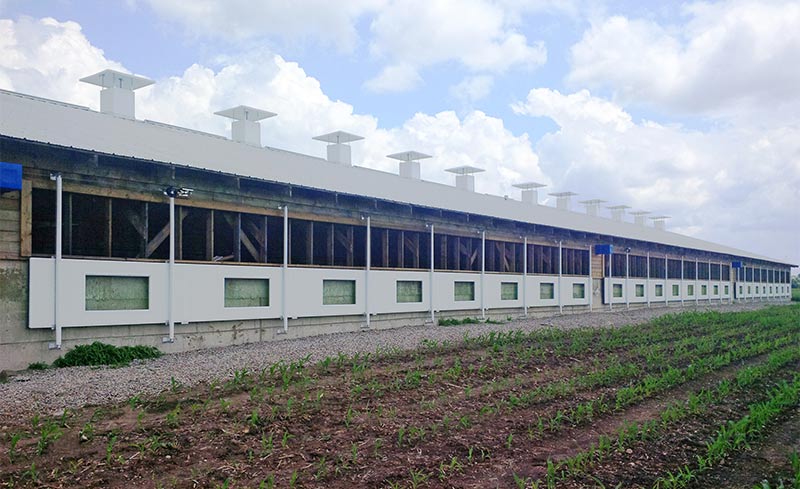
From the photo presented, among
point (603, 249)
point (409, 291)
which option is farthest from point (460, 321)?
point (603, 249)

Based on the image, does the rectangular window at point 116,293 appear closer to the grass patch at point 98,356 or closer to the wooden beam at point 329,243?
the grass patch at point 98,356

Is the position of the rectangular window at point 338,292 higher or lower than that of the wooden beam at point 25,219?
lower

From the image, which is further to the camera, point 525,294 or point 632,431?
point 525,294

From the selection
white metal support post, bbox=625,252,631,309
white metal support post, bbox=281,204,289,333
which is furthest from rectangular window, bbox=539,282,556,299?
white metal support post, bbox=281,204,289,333

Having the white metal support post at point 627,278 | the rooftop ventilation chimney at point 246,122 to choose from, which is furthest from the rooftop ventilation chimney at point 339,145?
the white metal support post at point 627,278

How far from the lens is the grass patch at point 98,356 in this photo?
37.3 feet

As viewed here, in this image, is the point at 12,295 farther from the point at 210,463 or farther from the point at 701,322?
the point at 701,322

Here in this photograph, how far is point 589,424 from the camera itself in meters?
8.52

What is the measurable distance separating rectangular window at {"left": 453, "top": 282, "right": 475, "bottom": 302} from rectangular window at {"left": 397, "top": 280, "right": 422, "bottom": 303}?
189cm

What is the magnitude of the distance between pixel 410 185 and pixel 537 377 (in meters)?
13.4

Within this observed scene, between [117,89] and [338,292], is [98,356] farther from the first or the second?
[117,89]

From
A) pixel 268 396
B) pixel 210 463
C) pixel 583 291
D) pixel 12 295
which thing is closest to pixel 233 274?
pixel 12 295

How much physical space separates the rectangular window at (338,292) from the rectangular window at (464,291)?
4.96 metres

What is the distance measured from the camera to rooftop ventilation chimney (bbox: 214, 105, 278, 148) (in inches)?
819
